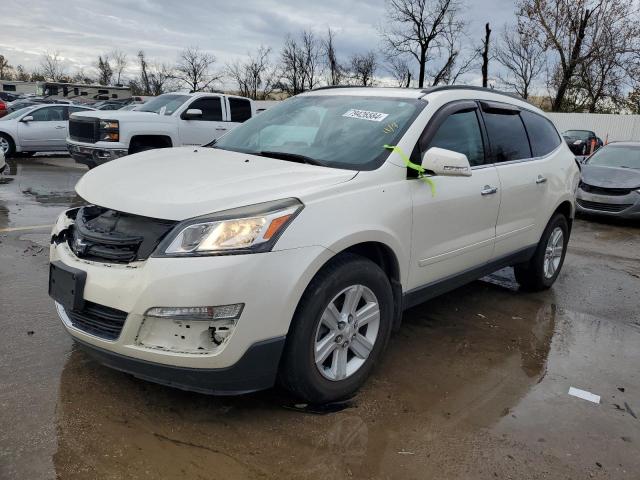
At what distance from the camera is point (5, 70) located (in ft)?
307

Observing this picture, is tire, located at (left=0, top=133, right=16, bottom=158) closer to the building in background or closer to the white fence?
the white fence

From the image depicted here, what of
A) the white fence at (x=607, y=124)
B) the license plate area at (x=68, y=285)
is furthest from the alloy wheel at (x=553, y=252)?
the white fence at (x=607, y=124)

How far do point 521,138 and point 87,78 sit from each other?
88849mm

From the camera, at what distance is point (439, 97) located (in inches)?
149

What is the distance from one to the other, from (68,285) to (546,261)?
430 centimetres

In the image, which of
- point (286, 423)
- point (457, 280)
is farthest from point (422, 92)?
point (286, 423)

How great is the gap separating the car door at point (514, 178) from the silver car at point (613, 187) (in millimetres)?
5510

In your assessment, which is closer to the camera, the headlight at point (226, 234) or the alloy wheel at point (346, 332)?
the headlight at point (226, 234)

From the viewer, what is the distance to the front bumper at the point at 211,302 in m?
2.43

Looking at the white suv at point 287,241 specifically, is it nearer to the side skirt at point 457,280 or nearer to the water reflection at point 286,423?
the side skirt at point 457,280

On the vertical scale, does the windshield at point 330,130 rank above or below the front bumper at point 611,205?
above

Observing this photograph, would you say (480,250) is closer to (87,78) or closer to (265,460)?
(265,460)

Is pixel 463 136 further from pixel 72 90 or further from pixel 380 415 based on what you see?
pixel 72 90

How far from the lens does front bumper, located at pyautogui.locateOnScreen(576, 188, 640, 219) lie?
9367 mm
